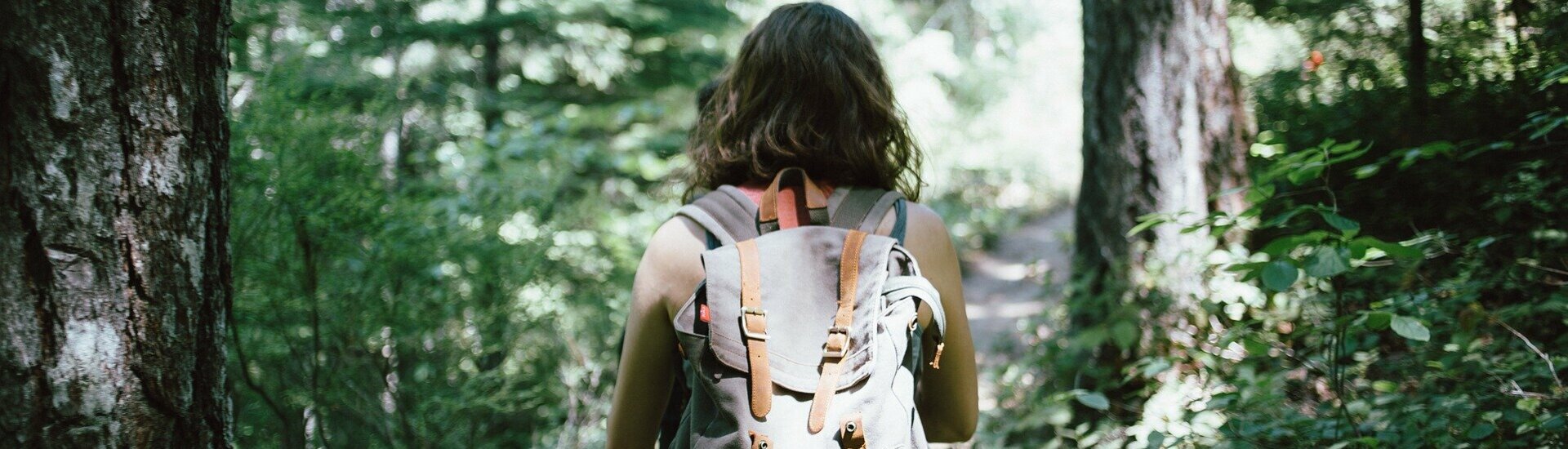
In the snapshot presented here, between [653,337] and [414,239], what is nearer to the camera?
[653,337]

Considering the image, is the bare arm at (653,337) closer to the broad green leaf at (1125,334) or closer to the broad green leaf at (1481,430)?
the broad green leaf at (1481,430)

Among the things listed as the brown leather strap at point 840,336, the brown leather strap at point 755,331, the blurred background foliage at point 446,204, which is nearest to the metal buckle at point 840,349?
the brown leather strap at point 840,336

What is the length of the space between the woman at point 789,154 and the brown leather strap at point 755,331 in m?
0.17

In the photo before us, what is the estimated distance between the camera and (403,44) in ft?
17.4

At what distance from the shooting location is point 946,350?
171 centimetres

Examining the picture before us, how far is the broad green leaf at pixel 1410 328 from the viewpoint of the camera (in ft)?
5.81

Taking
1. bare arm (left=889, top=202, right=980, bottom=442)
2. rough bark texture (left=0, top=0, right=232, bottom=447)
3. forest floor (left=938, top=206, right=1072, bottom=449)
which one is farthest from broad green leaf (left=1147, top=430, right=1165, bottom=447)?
rough bark texture (left=0, top=0, right=232, bottom=447)

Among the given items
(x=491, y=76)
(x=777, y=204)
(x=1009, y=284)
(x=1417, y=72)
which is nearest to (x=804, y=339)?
(x=777, y=204)

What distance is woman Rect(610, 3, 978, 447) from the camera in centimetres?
157

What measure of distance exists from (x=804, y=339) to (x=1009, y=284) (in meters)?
8.05

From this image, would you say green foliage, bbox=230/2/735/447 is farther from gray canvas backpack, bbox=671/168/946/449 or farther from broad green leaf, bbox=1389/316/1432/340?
broad green leaf, bbox=1389/316/1432/340

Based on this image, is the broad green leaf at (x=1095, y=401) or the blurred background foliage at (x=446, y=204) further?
the blurred background foliage at (x=446, y=204)

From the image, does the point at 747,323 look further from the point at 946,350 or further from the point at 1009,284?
the point at 1009,284

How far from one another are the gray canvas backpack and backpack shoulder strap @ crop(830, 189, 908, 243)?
1.5 inches
